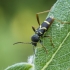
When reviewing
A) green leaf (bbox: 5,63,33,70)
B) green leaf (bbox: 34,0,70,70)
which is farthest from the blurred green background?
green leaf (bbox: 5,63,33,70)

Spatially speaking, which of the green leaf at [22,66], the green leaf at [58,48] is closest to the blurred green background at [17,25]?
the green leaf at [58,48]

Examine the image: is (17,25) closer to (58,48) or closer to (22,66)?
(58,48)

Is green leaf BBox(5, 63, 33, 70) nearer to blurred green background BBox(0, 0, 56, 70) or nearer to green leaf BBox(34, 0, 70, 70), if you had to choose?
green leaf BBox(34, 0, 70, 70)

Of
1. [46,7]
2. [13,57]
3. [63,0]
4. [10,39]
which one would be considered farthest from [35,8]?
[63,0]

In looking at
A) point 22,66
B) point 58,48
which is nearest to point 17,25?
point 58,48

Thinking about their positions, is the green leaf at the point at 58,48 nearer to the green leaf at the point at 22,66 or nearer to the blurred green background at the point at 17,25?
the green leaf at the point at 22,66

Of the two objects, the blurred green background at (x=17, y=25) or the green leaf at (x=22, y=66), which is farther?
the blurred green background at (x=17, y=25)
